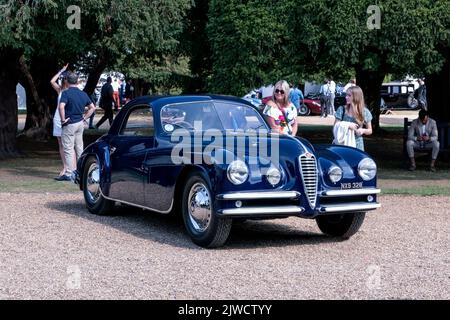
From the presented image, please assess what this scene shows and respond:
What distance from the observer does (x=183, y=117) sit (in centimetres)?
971

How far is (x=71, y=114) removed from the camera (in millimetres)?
14203

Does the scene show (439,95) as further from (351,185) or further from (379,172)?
(351,185)

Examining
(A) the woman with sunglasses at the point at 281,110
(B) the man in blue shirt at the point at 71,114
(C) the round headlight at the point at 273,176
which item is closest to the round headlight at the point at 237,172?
(C) the round headlight at the point at 273,176

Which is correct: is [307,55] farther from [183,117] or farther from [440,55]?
[183,117]

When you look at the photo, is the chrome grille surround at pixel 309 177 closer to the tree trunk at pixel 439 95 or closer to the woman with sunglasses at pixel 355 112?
the woman with sunglasses at pixel 355 112

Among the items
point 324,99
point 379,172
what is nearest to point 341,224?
point 379,172

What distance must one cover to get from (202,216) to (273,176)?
0.86m

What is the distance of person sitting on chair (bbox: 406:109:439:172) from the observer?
56.6 feet

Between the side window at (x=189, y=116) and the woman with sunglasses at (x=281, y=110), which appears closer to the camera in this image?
the side window at (x=189, y=116)

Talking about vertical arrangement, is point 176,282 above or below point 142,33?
below

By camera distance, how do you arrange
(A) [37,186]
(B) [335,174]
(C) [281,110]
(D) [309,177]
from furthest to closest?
(A) [37,186] → (C) [281,110] → (B) [335,174] → (D) [309,177]

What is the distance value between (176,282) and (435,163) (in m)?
12.8

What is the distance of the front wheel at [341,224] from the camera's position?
9219mm
